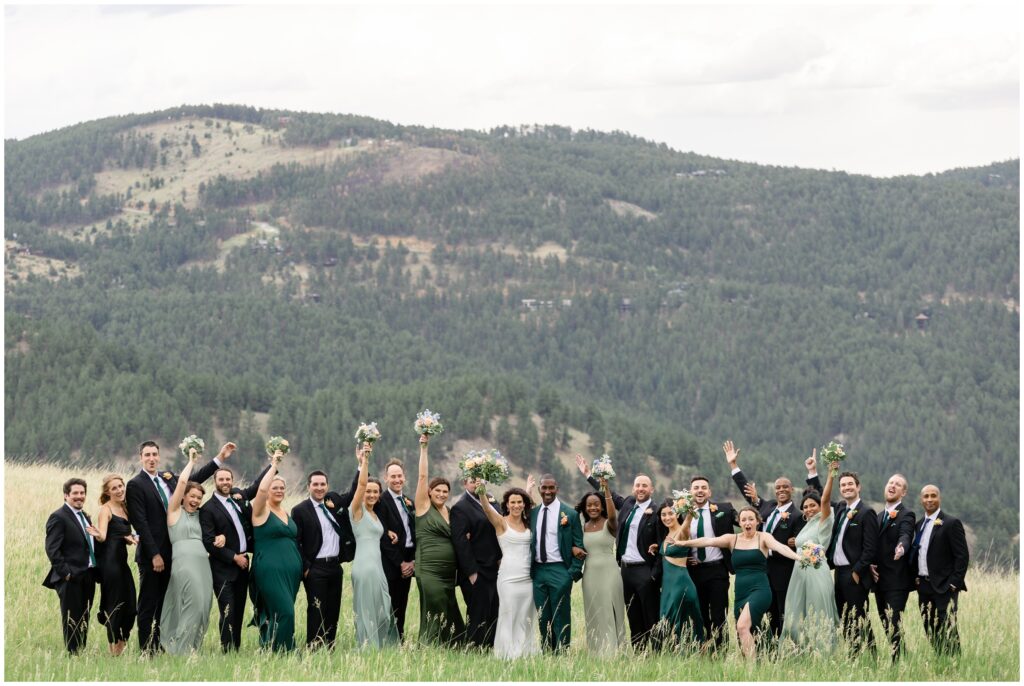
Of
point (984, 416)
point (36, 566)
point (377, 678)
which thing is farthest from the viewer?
point (984, 416)

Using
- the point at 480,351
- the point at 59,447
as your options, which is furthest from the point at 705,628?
the point at 480,351

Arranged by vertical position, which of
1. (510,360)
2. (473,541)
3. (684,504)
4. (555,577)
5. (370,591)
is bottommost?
(510,360)

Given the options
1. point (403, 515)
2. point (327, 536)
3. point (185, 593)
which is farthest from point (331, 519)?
point (185, 593)

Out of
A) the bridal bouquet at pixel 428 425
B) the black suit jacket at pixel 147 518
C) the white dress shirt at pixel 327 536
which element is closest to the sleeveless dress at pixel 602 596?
the bridal bouquet at pixel 428 425

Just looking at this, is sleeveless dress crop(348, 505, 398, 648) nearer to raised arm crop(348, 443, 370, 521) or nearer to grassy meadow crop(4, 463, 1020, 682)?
raised arm crop(348, 443, 370, 521)

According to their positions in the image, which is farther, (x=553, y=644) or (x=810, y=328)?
(x=810, y=328)

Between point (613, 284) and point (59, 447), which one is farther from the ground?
point (613, 284)

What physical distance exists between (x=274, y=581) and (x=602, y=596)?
3327 mm

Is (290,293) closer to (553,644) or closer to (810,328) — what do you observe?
(810,328)

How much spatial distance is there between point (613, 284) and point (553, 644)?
590ft

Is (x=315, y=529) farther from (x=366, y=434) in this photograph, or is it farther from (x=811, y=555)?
(x=811, y=555)

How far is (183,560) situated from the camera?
13.9m

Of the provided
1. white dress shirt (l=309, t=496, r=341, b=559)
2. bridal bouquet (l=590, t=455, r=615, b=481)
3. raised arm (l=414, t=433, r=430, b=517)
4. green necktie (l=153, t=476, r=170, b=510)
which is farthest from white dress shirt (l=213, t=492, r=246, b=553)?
bridal bouquet (l=590, t=455, r=615, b=481)

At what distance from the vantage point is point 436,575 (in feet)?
47.9
